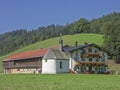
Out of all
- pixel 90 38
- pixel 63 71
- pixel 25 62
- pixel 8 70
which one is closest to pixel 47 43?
pixel 90 38

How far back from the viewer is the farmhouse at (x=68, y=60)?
77.9 metres

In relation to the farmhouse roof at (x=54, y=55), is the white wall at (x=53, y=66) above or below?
below

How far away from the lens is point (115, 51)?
311ft

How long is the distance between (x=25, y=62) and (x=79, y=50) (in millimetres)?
14704

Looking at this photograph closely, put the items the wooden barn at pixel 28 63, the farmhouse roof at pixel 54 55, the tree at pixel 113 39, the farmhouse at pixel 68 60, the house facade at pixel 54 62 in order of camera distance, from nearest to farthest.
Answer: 1. the house facade at pixel 54 62
2. the farmhouse roof at pixel 54 55
3. the farmhouse at pixel 68 60
4. the wooden barn at pixel 28 63
5. the tree at pixel 113 39

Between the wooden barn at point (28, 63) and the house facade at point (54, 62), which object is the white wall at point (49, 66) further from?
the wooden barn at point (28, 63)

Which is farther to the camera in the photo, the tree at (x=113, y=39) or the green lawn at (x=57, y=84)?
the tree at (x=113, y=39)

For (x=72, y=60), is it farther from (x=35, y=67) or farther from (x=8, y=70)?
(x=8, y=70)

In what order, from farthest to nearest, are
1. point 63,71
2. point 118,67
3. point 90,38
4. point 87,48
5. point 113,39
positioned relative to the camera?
point 90,38
point 113,39
point 118,67
point 87,48
point 63,71

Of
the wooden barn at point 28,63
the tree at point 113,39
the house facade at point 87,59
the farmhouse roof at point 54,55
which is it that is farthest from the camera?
the tree at point 113,39

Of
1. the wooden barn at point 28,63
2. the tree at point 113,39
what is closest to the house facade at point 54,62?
the wooden barn at point 28,63

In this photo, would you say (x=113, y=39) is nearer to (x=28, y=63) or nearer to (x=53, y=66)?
(x=28, y=63)

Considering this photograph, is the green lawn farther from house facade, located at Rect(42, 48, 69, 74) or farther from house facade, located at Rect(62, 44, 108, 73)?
house facade, located at Rect(62, 44, 108, 73)

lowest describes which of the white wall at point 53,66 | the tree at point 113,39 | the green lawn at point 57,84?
the green lawn at point 57,84
